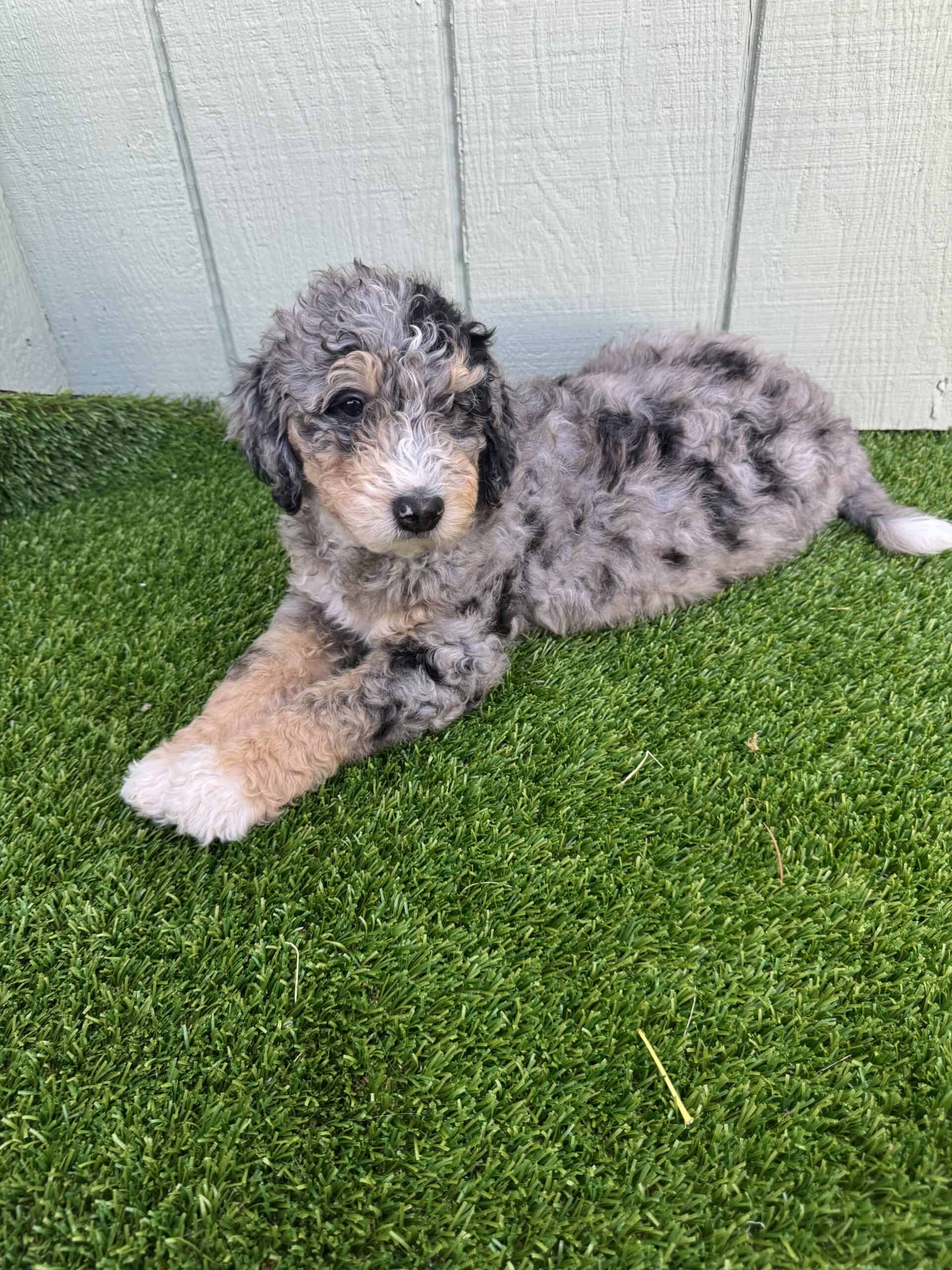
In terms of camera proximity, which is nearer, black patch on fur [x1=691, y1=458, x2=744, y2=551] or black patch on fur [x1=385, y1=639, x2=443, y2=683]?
black patch on fur [x1=385, y1=639, x2=443, y2=683]

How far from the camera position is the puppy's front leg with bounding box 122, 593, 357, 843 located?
7.56 feet

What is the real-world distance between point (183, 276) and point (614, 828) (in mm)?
3563

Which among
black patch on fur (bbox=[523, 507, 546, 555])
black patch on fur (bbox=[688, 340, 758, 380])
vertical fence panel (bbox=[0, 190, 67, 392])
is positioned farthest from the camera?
vertical fence panel (bbox=[0, 190, 67, 392])

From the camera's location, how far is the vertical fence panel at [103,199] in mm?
3609

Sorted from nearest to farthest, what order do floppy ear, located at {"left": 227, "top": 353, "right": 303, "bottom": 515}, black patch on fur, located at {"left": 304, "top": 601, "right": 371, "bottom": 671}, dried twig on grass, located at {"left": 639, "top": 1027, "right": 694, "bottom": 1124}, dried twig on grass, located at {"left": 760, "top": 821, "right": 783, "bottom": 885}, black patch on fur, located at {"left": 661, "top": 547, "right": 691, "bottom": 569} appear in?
dried twig on grass, located at {"left": 639, "top": 1027, "right": 694, "bottom": 1124}, dried twig on grass, located at {"left": 760, "top": 821, "right": 783, "bottom": 885}, floppy ear, located at {"left": 227, "top": 353, "right": 303, "bottom": 515}, black patch on fur, located at {"left": 304, "top": 601, "right": 371, "bottom": 671}, black patch on fur, located at {"left": 661, "top": 547, "right": 691, "bottom": 569}

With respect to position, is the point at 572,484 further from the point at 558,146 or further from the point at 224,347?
the point at 224,347

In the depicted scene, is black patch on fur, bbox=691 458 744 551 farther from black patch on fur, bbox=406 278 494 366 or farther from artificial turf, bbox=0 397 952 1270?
black patch on fur, bbox=406 278 494 366

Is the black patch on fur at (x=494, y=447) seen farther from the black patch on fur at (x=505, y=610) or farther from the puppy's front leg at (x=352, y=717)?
the puppy's front leg at (x=352, y=717)

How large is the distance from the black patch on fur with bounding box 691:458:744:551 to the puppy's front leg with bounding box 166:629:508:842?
1022 millimetres

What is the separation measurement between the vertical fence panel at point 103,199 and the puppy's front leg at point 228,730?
85.8 inches

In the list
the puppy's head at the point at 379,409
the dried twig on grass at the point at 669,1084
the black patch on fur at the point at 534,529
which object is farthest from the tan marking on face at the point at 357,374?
the dried twig on grass at the point at 669,1084

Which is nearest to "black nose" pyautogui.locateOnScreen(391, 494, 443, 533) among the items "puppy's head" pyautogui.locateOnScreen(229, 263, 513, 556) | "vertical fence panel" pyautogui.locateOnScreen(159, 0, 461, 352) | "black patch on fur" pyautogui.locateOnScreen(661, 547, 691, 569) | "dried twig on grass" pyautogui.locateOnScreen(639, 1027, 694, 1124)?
"puppy's head" pyautogui.locateOnScreen(229, 263, 513, 556)

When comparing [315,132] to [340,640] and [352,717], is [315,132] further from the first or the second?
[352,717]

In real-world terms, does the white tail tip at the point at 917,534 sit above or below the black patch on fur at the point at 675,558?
below
